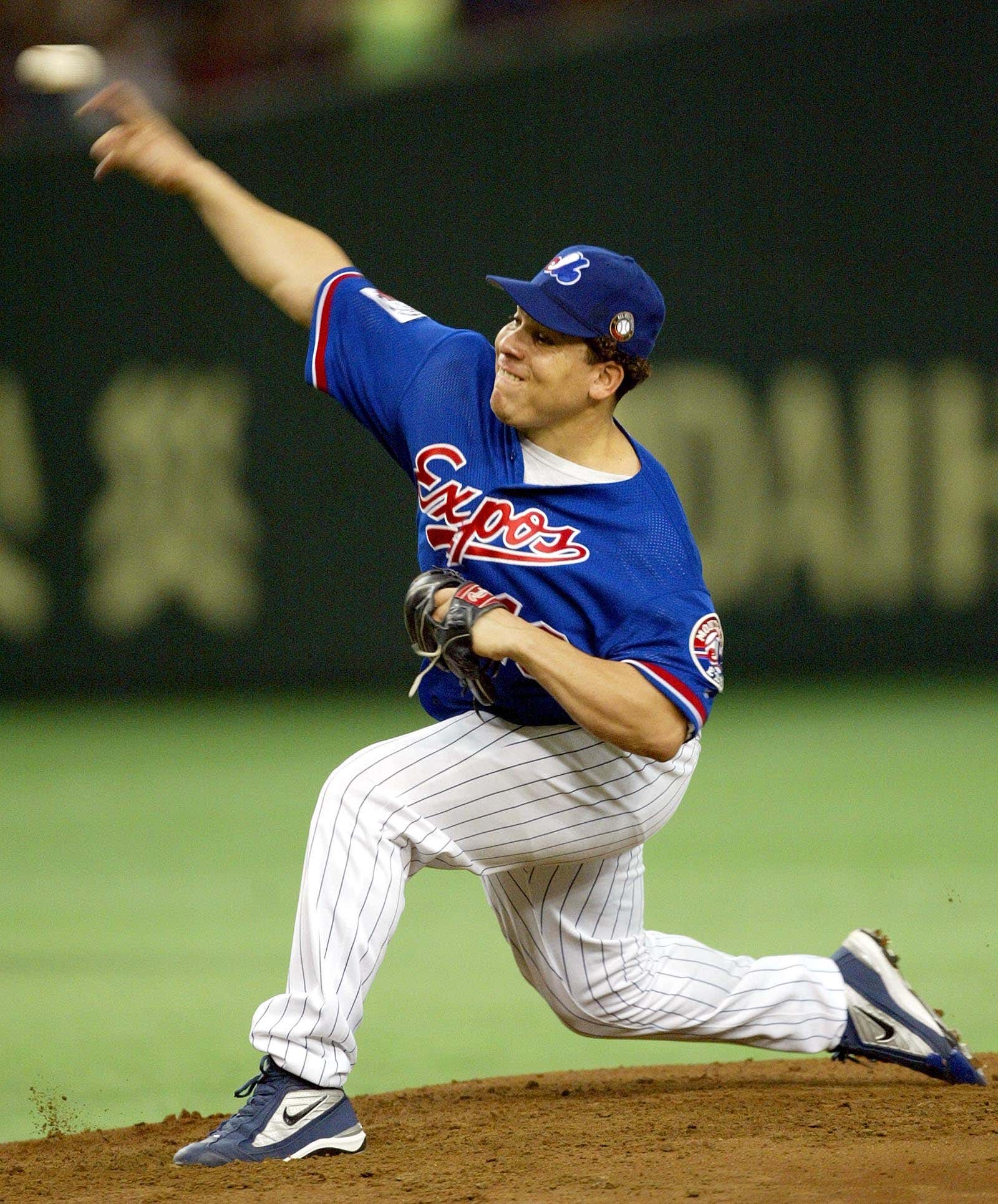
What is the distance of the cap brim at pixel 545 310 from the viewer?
11.7 feet

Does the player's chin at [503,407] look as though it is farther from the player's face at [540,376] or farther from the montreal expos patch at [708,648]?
the montreal expos patch at [708,648]

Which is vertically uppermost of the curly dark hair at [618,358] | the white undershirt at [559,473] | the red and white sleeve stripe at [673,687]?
the curly dark hair at [618,358]

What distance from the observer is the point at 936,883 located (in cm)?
655

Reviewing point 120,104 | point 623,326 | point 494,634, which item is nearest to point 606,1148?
point 494,634

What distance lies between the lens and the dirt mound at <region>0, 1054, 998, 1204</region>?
10.2ft

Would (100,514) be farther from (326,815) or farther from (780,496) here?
(326,815)

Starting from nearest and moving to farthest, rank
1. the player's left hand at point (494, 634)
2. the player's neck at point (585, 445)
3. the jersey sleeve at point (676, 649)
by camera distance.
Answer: the player's left hand at point (494, 634) → the jersey sleeve at point (676, 649) → the player's neck at point (585, 445)

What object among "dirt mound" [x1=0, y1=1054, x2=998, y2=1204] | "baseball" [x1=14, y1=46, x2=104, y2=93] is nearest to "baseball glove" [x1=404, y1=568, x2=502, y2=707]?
"dirt mound" [x1=0, y1=1054, x2=998, y2=1204]

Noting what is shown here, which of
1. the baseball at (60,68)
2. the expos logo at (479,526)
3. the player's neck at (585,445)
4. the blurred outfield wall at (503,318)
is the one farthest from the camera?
the blurred outfield wall at (503,318)

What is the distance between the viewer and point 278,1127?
3.35 metres

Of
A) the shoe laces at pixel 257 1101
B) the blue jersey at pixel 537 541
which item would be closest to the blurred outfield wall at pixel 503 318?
the blue jersey at pixel 537 541

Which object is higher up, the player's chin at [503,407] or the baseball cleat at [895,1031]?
the player's chin at [503,407]

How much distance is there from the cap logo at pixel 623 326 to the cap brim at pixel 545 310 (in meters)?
0.07

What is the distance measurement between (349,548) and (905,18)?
4.83 m
